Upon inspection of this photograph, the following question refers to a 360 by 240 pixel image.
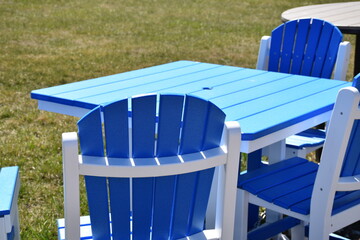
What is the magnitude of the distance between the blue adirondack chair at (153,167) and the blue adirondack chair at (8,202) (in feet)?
1.14

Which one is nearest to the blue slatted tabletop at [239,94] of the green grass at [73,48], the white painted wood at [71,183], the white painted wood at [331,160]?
the white painted wood at [331,160]

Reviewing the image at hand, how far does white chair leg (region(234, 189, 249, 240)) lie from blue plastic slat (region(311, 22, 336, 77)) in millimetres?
1531

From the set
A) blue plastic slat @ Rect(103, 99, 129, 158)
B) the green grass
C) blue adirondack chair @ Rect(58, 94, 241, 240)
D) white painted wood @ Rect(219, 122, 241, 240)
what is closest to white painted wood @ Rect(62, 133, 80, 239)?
blue adirondack chair @ Rect(58, 94, 241, 240)

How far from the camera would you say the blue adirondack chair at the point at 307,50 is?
13.5ft

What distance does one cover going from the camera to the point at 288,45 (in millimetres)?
4352

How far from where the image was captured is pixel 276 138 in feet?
8.82

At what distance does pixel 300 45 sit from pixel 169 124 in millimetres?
2360

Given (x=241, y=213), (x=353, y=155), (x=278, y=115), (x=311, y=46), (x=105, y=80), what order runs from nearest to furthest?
(x=353, y=155), (x=278, y=115), (x=241, y=213), (x=105, y=80), (x=311, y=46)

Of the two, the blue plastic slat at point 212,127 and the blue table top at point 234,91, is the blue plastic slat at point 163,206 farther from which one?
the blue table top at point 234,91

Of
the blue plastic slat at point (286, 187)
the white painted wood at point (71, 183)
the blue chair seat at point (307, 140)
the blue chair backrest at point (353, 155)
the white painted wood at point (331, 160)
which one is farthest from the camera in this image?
the blue chair seat at point (307, 140)

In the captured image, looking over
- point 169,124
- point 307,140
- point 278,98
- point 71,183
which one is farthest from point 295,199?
point 71,183

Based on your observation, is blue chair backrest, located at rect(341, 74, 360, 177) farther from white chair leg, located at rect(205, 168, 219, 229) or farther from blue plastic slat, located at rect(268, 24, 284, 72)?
blue plastic slat, located at rect(268, 24, 284, 72)

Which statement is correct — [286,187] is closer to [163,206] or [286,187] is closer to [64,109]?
[163,206]

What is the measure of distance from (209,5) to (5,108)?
8901 millimetres
